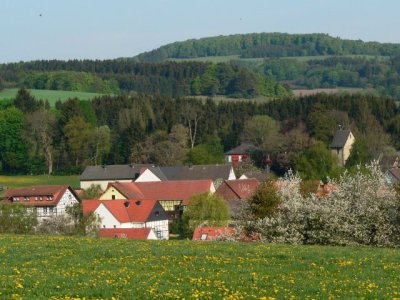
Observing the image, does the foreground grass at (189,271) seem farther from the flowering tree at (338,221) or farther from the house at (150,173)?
the house at (150,173)

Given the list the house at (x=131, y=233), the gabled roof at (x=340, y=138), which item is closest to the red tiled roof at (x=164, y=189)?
the gabled roof at (x=340, y=138)

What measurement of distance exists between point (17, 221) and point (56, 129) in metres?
67.6

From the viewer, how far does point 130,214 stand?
214ft

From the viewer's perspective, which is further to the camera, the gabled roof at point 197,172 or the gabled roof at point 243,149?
the gabled roof at point 243,149

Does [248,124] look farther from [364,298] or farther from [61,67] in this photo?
[364,298]

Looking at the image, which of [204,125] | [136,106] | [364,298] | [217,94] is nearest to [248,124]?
[204,125]

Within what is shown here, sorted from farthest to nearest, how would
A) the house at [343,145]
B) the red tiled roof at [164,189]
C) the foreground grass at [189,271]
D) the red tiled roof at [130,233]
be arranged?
the house at [343,145] < the red tiled roof at [164,189] < the red tiled roof at [130,233] < the foreground grass at [189,271]

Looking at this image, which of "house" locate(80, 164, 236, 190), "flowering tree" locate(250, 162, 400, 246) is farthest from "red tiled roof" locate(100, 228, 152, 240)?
"house" locate(80, 164, 236, 190)

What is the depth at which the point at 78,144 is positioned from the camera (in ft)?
363

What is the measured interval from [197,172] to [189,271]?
74828mm

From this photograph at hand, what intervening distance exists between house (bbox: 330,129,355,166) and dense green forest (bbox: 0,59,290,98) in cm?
7357

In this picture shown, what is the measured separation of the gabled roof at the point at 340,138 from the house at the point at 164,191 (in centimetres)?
2427

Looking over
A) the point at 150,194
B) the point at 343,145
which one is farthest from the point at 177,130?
the point at 150,194

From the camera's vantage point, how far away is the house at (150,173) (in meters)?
90.4
